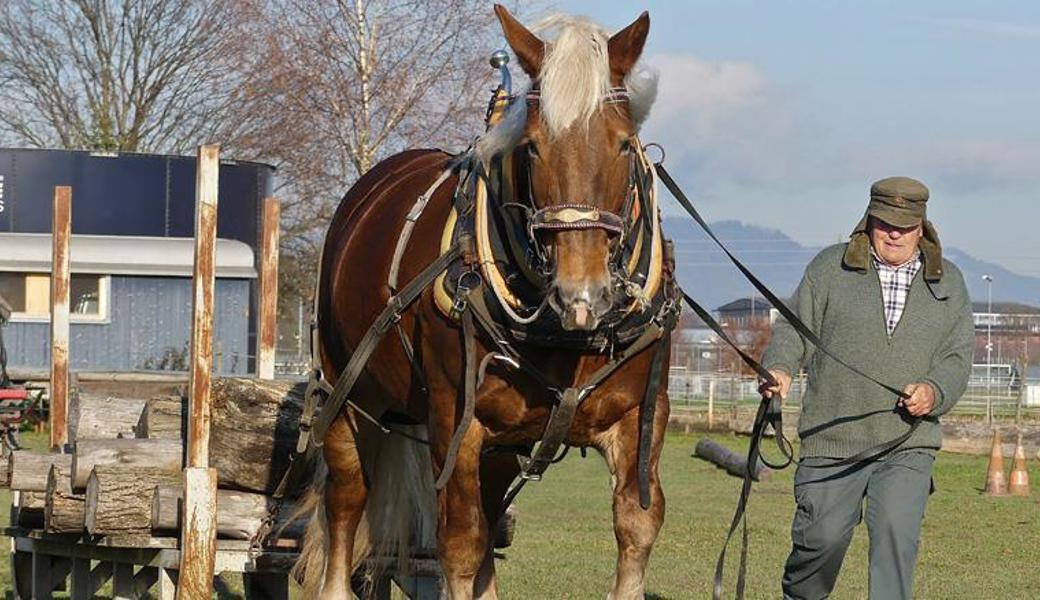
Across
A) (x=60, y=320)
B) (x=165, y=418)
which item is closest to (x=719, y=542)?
(x=60, y=320)

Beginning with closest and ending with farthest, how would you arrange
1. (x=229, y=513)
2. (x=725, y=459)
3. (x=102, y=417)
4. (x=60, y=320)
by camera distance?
(x=229, y=513) → (x=102, y=417) → (x=60, y=320) → (x=725, y=459)

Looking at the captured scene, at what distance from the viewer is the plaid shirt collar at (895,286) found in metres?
6.52

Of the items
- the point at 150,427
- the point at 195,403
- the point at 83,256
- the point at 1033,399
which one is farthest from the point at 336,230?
the point at 1033,399

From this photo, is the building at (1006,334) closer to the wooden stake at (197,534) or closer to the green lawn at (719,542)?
the green lawn at (719,542)

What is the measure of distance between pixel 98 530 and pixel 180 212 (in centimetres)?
2000

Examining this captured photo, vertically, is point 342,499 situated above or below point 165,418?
below

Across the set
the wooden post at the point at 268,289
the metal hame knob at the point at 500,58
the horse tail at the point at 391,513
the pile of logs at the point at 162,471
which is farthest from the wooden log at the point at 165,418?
the metal hame knob at the point at 500,58

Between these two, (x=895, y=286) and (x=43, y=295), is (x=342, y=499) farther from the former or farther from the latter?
(x=43, y=295)

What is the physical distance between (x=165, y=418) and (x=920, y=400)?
14.4ft

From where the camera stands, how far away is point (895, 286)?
653 centimetres

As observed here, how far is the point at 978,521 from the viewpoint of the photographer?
51.9 feet

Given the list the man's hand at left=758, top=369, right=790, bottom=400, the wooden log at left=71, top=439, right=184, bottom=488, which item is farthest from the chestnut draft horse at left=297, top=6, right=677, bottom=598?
the wooden log at left=71, top=439, right=184, bottom=488

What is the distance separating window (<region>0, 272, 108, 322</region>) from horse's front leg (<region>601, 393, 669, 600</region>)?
76.2 ft

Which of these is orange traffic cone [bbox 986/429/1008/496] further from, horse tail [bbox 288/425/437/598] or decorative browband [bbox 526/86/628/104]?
decorative browband [bbox 526/86/628/104]
